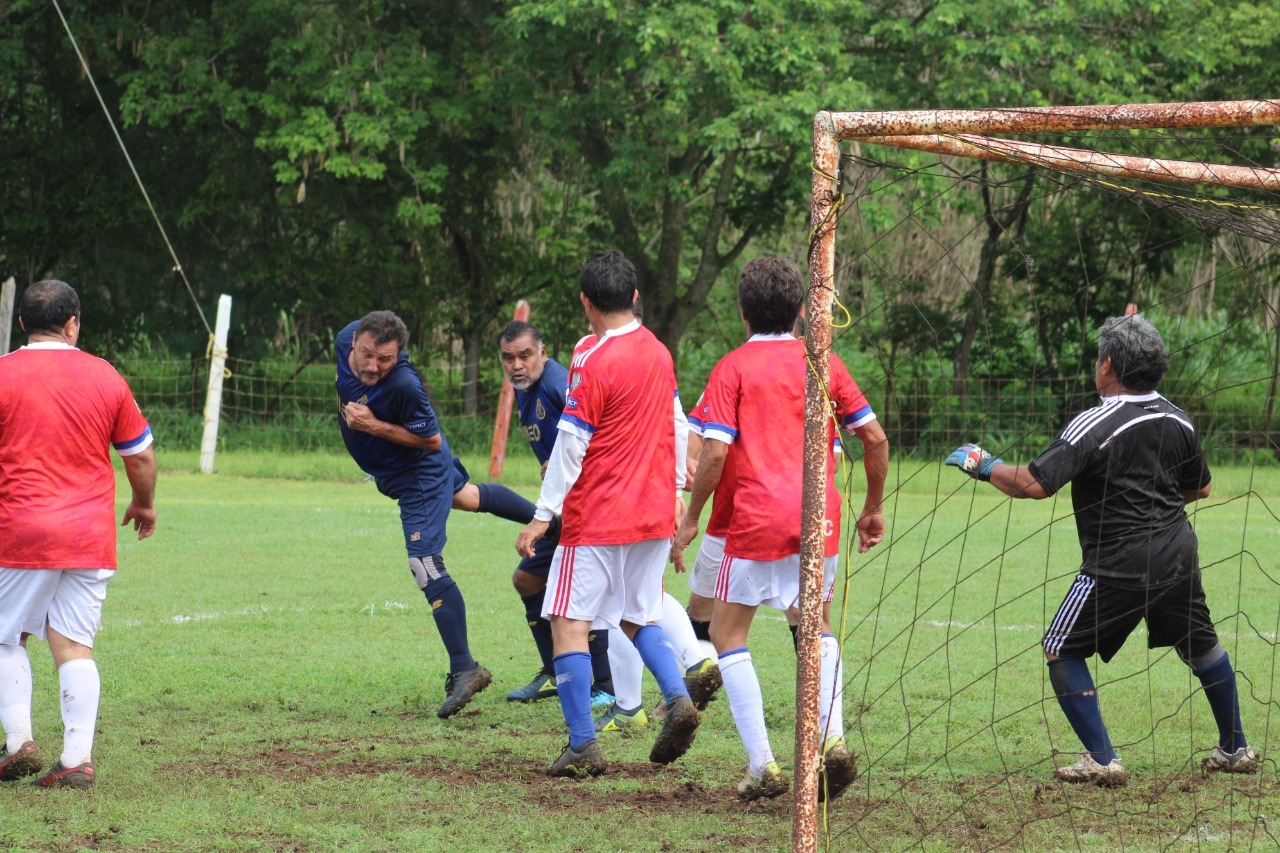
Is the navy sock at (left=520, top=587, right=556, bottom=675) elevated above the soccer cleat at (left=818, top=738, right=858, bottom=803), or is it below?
below

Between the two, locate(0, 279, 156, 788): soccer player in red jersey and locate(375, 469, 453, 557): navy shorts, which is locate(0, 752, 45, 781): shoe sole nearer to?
locate(0, 279, 156, 788): soccer player in red jersey

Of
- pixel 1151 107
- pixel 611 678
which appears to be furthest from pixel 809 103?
pixel 1151 107

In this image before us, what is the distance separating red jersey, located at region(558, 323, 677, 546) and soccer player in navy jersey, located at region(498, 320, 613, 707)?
1.02 metres

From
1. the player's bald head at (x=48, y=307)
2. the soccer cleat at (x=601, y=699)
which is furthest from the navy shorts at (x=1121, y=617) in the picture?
the player's bald head at (x=48, y=307)

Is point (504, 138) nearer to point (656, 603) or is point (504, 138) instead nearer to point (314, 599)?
point (314, 599)

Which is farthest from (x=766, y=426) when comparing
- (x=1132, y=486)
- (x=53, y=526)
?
(x=53, y=526)

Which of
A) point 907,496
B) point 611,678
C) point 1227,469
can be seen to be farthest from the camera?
point 1227,469

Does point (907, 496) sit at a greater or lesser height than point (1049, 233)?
lesser

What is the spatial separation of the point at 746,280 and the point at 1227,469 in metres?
14.5

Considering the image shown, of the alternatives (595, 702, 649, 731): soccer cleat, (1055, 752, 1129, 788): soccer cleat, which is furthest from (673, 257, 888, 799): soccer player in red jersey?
(595, 702, 649, 731): soccer cleat

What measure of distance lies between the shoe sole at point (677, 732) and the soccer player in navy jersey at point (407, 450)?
1.39 meters

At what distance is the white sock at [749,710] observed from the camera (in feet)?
16.0

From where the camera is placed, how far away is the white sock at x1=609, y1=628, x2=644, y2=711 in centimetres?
595

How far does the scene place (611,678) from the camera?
6.54m
